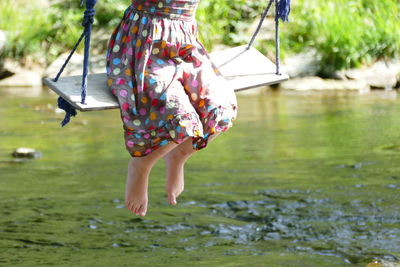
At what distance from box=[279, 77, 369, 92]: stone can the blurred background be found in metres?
0.02

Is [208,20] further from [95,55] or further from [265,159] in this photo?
[265,159]

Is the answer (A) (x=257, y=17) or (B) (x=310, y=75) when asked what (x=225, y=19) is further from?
(B) (x=310, y=75)

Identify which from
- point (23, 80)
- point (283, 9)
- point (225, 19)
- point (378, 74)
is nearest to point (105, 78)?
point (283, 9)

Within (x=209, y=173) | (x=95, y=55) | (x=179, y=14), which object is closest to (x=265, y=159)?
(x=209, y=173)

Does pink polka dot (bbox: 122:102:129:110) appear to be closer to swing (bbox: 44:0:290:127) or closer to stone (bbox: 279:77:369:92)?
swing (bbox: 44:0:290:127)

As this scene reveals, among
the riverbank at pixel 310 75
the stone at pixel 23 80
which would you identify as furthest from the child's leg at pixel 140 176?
the stone at pixel 23 80

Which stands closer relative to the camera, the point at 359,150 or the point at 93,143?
the point at 359,150

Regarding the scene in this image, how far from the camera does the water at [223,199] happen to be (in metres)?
4.78

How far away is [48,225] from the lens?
17.4ft

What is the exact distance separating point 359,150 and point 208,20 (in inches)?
227

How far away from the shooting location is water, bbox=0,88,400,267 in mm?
4781

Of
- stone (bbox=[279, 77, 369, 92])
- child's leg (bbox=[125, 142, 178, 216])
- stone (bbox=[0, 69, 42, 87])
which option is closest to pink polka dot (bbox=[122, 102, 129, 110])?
child's leg (bbox=[125, 142, 178, 216])

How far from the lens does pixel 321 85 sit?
38.9 ft

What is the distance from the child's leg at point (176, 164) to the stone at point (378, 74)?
863 centimetres
